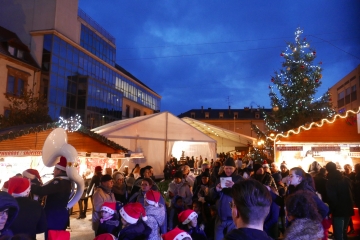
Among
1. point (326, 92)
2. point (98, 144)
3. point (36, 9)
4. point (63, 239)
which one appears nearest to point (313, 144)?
point (326, 92)

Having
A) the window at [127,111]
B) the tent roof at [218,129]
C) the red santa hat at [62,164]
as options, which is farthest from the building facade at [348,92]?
the red santa hat at [62,164]

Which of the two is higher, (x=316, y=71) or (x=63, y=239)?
(x=316, y=71)

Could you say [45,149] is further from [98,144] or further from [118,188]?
[98,144]

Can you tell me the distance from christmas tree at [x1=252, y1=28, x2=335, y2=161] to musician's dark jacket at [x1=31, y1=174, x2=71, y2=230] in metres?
13.7

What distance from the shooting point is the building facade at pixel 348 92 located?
105 feet

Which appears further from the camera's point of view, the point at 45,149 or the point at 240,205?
the point at 45,149

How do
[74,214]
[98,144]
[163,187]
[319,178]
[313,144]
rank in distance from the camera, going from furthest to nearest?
1. [313,144]
2. [163,187]
3. [98,144]
4. [74,214]
5. [319,178]

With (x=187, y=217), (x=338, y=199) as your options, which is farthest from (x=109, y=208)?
(x=338, y=199)

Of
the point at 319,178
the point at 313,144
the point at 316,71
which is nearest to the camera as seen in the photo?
the point at 319,178

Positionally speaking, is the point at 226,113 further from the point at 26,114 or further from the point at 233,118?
the point at 26,114

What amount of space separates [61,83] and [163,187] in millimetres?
20312

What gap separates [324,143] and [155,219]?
1110cm

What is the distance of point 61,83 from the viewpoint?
28594 mm

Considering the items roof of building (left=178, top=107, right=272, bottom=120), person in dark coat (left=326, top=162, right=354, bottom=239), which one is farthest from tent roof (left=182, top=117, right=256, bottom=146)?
roof of building (left=178, top=107, right=272, bottom=120)
